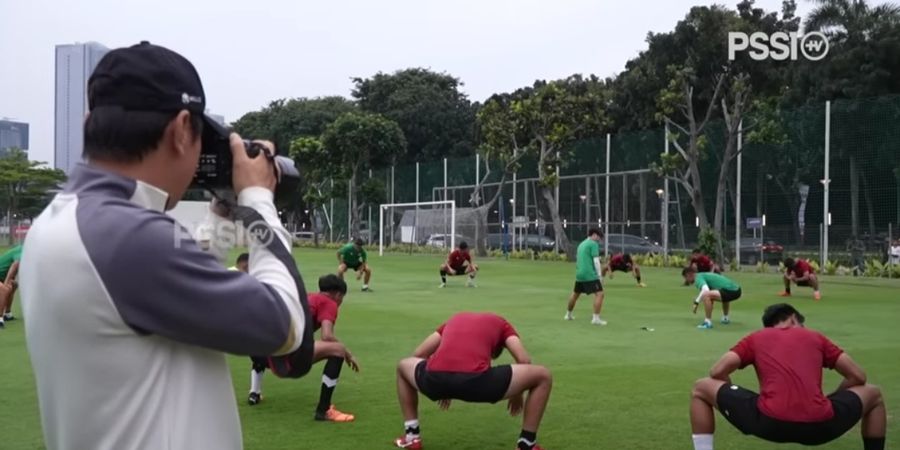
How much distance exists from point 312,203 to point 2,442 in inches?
2040

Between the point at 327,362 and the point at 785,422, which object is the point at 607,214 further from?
the point at 785,422

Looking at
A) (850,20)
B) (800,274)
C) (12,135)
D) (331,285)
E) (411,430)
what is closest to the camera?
(411,430)

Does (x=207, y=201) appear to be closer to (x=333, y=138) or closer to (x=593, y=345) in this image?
(x=593, y=345)

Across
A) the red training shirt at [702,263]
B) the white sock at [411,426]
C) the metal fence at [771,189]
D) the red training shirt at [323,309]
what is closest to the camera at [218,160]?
the white sock at [411,426]

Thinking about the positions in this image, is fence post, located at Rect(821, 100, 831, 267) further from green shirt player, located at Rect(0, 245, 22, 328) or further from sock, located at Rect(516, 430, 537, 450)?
sock, located at Rect(516, 430, 537, 450)

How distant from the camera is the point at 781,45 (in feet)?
140

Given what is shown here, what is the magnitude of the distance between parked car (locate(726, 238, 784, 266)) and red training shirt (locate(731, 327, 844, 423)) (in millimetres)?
30288

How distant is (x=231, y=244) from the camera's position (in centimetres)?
222

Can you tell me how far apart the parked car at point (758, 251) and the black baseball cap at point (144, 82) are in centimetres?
3515

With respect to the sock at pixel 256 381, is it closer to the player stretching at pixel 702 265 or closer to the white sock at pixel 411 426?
the white sock at pixel 411 426

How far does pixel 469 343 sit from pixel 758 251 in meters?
31.1

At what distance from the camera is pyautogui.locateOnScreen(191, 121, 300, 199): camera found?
6.86ft

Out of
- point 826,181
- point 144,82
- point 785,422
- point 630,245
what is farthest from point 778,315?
point 630,245

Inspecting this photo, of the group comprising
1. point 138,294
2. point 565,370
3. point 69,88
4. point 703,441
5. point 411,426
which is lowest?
point 565,370
